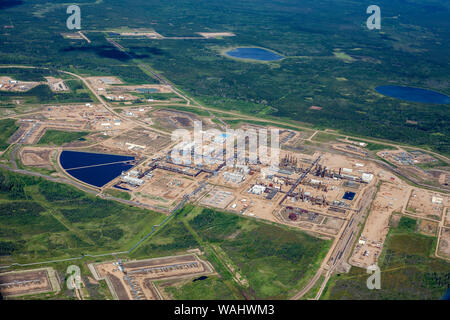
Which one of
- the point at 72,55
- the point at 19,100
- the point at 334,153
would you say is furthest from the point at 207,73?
the point at 334,153

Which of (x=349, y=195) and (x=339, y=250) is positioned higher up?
(x=349, y=195)

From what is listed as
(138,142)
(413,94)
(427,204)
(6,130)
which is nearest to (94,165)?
(138,142)

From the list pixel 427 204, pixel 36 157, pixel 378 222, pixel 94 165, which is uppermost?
pixel 36 157

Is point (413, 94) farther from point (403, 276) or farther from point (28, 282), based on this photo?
point (28, 282)

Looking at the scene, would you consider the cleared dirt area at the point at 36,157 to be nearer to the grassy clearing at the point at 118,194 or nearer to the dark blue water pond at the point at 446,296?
the grassy clearing at the point at 118,194

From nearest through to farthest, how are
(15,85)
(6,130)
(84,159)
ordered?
(84,159) → (6,130) → (15,85)

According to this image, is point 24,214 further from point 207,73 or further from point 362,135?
point 207,73
